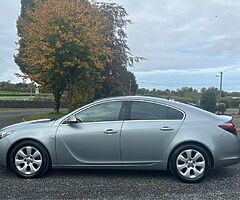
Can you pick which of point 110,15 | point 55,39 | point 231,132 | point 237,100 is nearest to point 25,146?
point 231,132

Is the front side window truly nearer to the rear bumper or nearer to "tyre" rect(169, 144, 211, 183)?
"tyre" rect(169, 144, 211, 183)

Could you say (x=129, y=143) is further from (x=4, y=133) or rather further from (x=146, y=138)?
(x=4, y=133)

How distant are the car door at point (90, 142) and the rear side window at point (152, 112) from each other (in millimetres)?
306

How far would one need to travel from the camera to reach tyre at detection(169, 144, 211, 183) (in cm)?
537

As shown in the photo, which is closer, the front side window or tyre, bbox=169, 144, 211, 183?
tyre, bbox=169, 144, 211, 183

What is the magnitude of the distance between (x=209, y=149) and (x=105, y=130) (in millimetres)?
1801

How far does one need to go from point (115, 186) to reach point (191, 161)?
137cm

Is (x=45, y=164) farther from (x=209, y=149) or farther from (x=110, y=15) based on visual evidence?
(x=110, y=15)

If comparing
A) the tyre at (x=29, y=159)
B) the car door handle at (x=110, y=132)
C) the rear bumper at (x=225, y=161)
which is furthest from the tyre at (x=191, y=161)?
the tyre at (x=29, y=159)

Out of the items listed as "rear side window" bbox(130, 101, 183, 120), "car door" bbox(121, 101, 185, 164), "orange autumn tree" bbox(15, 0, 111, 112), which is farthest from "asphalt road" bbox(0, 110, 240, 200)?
"orange autumn tree" bbox(15, 0, 111, 112)

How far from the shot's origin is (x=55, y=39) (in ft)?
51.5

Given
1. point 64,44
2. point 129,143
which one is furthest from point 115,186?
point 64,44

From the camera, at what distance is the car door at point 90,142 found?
5.47 meters

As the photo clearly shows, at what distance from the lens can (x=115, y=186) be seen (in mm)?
5094
